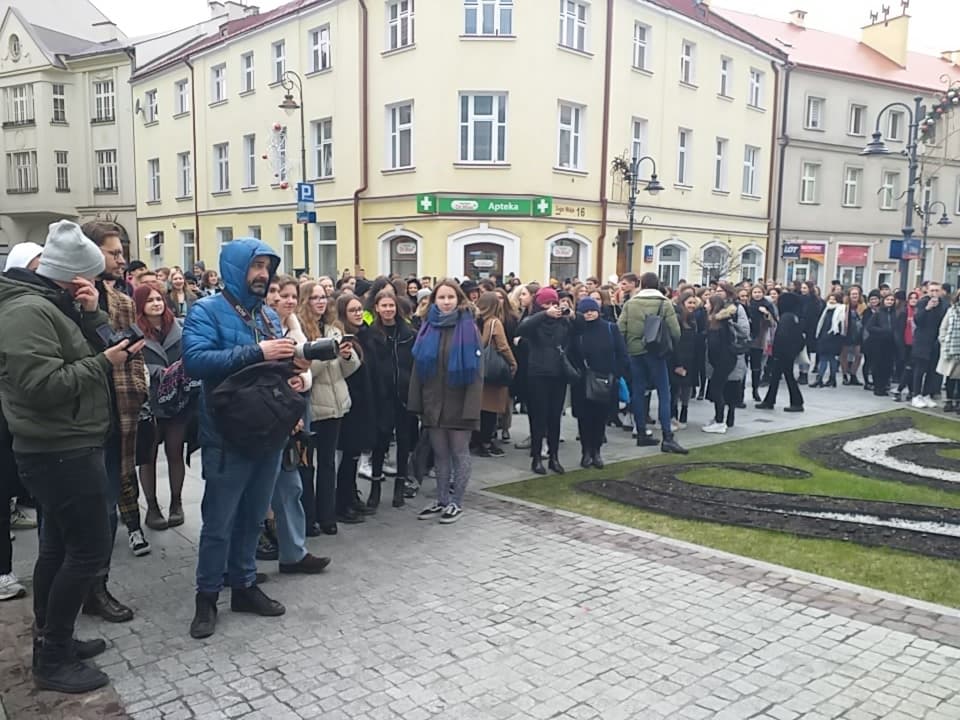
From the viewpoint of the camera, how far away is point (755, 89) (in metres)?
29.5

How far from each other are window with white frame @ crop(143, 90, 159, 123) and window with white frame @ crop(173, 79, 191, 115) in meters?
2.10

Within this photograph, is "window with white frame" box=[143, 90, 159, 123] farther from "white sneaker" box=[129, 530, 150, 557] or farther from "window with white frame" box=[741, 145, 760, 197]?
"white sneaker" box=[129, 530, 150, 557]

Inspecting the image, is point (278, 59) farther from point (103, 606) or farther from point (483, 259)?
point (103, 606)

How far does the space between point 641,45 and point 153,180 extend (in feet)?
74.7

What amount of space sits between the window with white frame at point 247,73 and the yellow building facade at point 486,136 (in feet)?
0.23

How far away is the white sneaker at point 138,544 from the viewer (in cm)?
554

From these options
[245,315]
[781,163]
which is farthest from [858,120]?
[245,315]

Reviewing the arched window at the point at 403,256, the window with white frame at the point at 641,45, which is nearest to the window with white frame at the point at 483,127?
the arched window at the point at 403,256

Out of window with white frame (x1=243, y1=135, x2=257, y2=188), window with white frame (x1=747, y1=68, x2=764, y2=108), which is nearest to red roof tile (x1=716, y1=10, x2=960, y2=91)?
window with white frame (x1=747, y1=68, x2=764, y2=108)

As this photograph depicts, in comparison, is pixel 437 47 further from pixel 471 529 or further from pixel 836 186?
pixel 836 186

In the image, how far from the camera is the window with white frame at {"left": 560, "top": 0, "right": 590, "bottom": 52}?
22.0 m

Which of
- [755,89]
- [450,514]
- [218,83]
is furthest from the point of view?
[218,83]

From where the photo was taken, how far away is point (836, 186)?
3366 centimetres

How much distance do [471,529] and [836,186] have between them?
32642 mm
